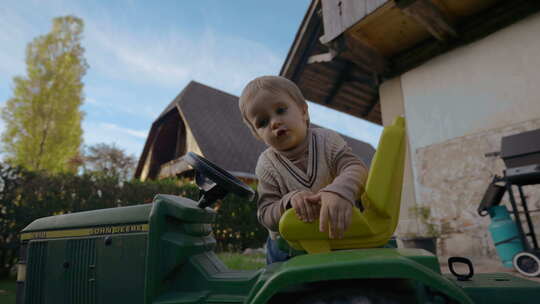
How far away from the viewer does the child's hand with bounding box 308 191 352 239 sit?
1.06 metres

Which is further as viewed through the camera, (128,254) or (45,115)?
(45,115)

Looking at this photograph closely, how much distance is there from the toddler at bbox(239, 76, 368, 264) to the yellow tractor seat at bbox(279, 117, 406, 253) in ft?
0.28

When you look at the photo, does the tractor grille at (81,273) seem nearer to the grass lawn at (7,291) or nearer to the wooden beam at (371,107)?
the grass lawn at (7,291)

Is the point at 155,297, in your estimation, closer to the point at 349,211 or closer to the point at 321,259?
the point at 321,259

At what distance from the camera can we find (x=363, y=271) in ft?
2.96

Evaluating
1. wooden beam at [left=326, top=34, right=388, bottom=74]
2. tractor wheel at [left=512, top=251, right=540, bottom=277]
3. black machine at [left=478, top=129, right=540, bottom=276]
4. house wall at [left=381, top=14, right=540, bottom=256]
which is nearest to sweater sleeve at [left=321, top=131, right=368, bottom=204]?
black machine at [left=478, top=129, right=540, bottom=276]

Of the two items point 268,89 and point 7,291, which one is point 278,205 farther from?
point 7,291

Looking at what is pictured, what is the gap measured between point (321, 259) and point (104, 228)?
53.1 inches

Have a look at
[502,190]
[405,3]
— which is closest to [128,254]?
[502,190]

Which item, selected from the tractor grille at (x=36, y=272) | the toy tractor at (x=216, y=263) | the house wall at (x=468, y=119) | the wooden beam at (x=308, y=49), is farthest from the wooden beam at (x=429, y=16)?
the tractor grille at (x=36, y=272)

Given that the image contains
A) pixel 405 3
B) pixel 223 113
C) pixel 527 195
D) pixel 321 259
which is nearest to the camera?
pixel 321 259

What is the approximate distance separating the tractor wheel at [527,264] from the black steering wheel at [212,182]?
3399 millimetres

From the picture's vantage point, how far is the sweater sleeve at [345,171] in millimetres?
1124

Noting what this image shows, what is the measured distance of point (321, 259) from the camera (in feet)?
3.18
